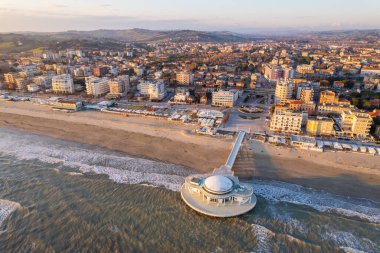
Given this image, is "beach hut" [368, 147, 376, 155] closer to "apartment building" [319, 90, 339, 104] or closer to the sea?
the sea

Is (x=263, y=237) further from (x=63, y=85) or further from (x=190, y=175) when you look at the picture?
(x=63, y=85)

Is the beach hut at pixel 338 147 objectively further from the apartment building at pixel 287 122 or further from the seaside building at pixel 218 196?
the seaside building at pixel 218 196

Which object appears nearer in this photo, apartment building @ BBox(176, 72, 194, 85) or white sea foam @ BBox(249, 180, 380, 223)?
white sea foam @ BBox(249, 180, 380, 223)

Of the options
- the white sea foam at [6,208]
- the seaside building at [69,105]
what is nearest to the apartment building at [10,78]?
the seaside building at [69,105]

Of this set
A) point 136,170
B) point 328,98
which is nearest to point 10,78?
point 136,170

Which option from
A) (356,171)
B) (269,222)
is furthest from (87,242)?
(356,171)

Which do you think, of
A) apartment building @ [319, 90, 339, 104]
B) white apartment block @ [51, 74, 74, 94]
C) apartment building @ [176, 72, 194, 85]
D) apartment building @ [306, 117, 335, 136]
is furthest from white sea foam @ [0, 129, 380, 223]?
apartment building @ [176, 72, 194, 85]
